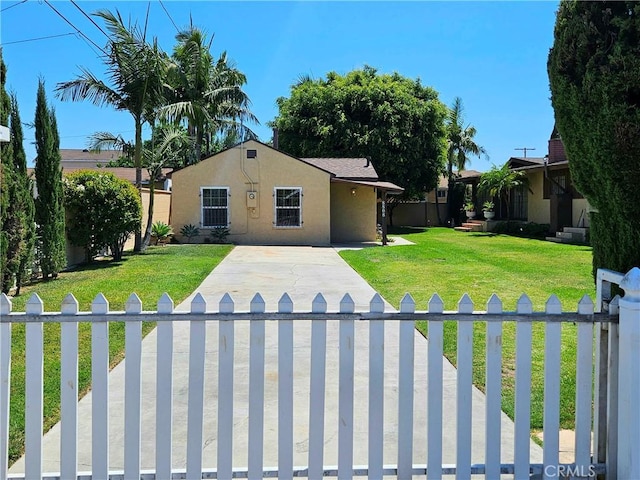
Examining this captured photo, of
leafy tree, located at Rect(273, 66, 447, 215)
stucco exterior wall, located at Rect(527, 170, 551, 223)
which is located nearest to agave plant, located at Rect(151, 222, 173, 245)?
leafy tree, located at Rect(273, 66, 447, 215)

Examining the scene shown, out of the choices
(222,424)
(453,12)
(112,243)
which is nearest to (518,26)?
(453,12)

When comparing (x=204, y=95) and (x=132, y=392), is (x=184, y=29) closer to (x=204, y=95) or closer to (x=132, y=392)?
(x=204, y=95)

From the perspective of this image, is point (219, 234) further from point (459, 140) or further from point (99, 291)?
point (459, 140)

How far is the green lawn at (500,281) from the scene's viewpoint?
14.7 ft

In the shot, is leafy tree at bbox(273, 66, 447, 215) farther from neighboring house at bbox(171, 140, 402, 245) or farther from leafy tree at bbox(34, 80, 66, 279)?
leafy tree at bbox(34, 80, 66, 279)

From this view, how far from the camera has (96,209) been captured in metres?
12.0

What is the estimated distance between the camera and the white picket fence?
2.40m

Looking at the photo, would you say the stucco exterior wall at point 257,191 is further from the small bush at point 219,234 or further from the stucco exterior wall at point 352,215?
the stucco exterior wall at point 352,215

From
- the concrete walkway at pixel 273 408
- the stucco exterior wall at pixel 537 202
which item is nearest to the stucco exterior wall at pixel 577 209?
the stucco exterior wall at pixel 537 202

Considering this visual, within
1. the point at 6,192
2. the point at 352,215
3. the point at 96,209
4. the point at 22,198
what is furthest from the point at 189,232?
the point at 6,192

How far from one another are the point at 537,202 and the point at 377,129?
9.32 m

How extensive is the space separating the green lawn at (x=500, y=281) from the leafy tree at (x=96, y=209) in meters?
5.97

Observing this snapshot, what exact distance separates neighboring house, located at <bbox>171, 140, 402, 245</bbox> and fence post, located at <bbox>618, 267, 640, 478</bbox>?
17.6m

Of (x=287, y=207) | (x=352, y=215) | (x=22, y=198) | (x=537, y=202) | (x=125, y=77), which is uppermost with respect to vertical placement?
(x=125, y=77)
